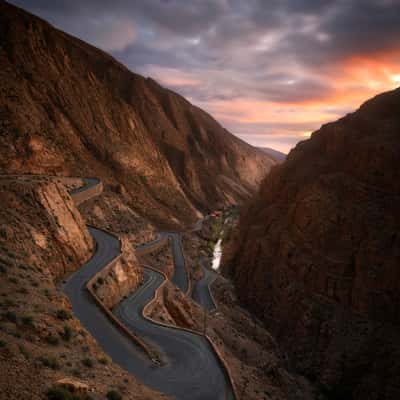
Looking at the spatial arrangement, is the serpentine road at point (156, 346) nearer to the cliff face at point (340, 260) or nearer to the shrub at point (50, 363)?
the shrub at point (50, 363)

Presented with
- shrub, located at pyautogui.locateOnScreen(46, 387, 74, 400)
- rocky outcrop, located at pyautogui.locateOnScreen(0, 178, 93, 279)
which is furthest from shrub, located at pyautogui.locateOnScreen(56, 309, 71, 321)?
rocky outcrop, located at pyautogui.locateOnScreen(0, 178, 93, 279)

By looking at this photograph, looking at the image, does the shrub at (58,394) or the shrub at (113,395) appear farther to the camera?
the shrub at (113,395)

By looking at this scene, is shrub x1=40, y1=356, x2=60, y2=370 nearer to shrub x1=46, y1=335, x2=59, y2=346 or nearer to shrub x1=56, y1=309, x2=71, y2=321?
shrub x1=46, y1=335, x2=59, y2=346

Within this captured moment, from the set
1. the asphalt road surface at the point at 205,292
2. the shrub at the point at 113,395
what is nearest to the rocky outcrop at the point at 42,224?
the shrub at the point at 113,395

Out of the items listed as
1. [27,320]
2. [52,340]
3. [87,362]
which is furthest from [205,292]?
[27,320]

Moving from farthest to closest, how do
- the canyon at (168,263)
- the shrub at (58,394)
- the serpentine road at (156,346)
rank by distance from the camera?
the serpentine road at (156,346) → the canyon at (168,263) → the shrub at (58,394)

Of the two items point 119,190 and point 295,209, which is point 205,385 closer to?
point 295,209

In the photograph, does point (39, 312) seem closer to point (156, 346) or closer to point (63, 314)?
point (63, 314)
